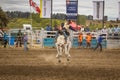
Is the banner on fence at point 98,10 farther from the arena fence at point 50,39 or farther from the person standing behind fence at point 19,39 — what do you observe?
the person standing behind fence at point 19,39

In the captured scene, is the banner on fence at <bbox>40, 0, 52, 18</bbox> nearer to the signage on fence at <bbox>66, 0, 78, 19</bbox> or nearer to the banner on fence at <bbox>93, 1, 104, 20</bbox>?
the signage on fence at <bbox>66, 0, 78, 19</bbox>

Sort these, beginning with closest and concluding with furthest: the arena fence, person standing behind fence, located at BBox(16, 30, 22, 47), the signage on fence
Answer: person standing behind fence, located at BBox(16, 30, 22, 47) < the arena fence < the signage on fence

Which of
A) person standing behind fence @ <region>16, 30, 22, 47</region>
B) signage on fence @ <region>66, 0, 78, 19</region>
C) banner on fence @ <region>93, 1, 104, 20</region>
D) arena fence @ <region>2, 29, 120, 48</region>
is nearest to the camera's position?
person standing behind fence @ <region>16, 30, 22, 47</region>

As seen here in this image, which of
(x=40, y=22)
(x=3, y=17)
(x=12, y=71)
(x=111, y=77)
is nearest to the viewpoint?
(x=111, y=77)

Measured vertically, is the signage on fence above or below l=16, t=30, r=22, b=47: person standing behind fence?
above

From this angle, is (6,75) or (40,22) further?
(40,22)

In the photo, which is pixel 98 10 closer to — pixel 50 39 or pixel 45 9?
pixel 45 9

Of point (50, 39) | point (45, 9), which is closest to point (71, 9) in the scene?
point (45, 9)

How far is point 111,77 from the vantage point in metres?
16.3

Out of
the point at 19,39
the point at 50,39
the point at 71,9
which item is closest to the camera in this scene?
the point at 19,39

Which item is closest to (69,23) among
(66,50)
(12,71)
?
(66,50)

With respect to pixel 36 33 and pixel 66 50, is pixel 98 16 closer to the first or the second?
pixel 36 33

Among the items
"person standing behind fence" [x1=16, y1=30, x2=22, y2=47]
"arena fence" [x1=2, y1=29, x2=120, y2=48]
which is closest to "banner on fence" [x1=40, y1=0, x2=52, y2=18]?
"arena fence" [x1=2, y1=29, x2=120, y2=48]

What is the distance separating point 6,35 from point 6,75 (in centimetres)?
2478
